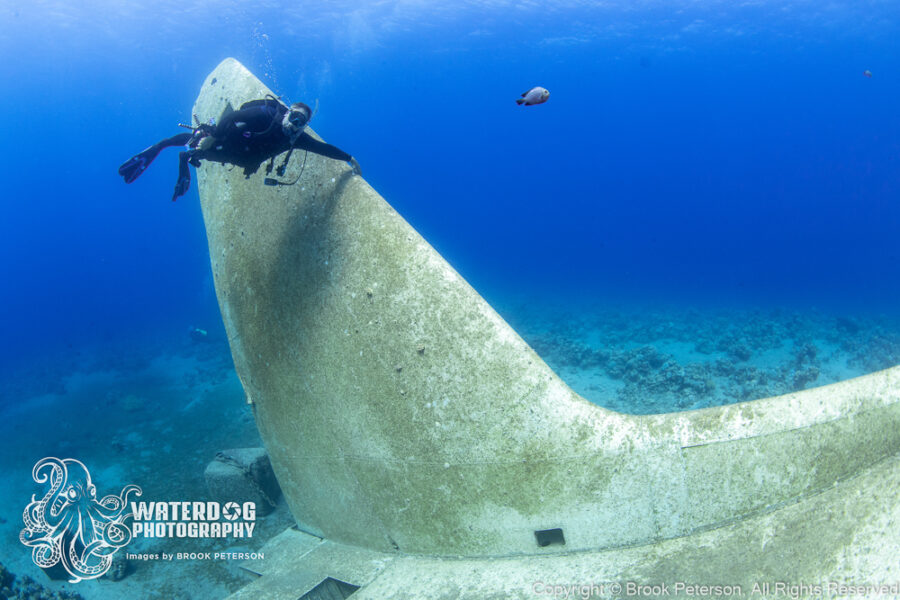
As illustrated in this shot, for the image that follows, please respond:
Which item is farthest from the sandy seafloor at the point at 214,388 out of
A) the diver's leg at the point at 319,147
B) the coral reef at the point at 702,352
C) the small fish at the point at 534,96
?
the small fish at the point at 534,96

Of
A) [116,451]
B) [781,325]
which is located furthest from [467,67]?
[116,451]

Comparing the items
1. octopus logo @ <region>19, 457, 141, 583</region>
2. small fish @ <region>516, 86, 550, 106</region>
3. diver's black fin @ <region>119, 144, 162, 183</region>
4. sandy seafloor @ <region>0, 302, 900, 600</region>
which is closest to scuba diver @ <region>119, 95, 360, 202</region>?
diver's black fin @ <region>119, 144, 162, 183</region>

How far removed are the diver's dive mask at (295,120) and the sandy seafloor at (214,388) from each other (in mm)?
5247

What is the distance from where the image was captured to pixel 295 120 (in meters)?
3.33

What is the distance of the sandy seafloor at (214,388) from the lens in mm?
6914

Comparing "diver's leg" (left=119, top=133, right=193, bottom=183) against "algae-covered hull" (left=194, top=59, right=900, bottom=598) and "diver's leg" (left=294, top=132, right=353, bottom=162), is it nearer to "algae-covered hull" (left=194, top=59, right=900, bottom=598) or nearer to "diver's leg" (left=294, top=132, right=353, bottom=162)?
"algae-covered hull" (left=194, top=59, right=900, bottom=598)

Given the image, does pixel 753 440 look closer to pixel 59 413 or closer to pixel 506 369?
pixel 506 369

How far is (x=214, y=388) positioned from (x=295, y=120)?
554 inches

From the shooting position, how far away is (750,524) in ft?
8.40

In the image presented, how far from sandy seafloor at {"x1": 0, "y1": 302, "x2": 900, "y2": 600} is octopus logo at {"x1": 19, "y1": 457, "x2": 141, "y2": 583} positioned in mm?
257

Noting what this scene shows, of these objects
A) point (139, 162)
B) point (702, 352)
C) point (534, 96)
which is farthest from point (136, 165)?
point (702, 352)

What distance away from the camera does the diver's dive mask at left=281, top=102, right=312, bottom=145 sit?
131 inches

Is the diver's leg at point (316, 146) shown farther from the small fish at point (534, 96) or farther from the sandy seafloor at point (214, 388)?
the sandy seafloor at point (214, 388)

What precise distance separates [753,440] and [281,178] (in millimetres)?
3982
